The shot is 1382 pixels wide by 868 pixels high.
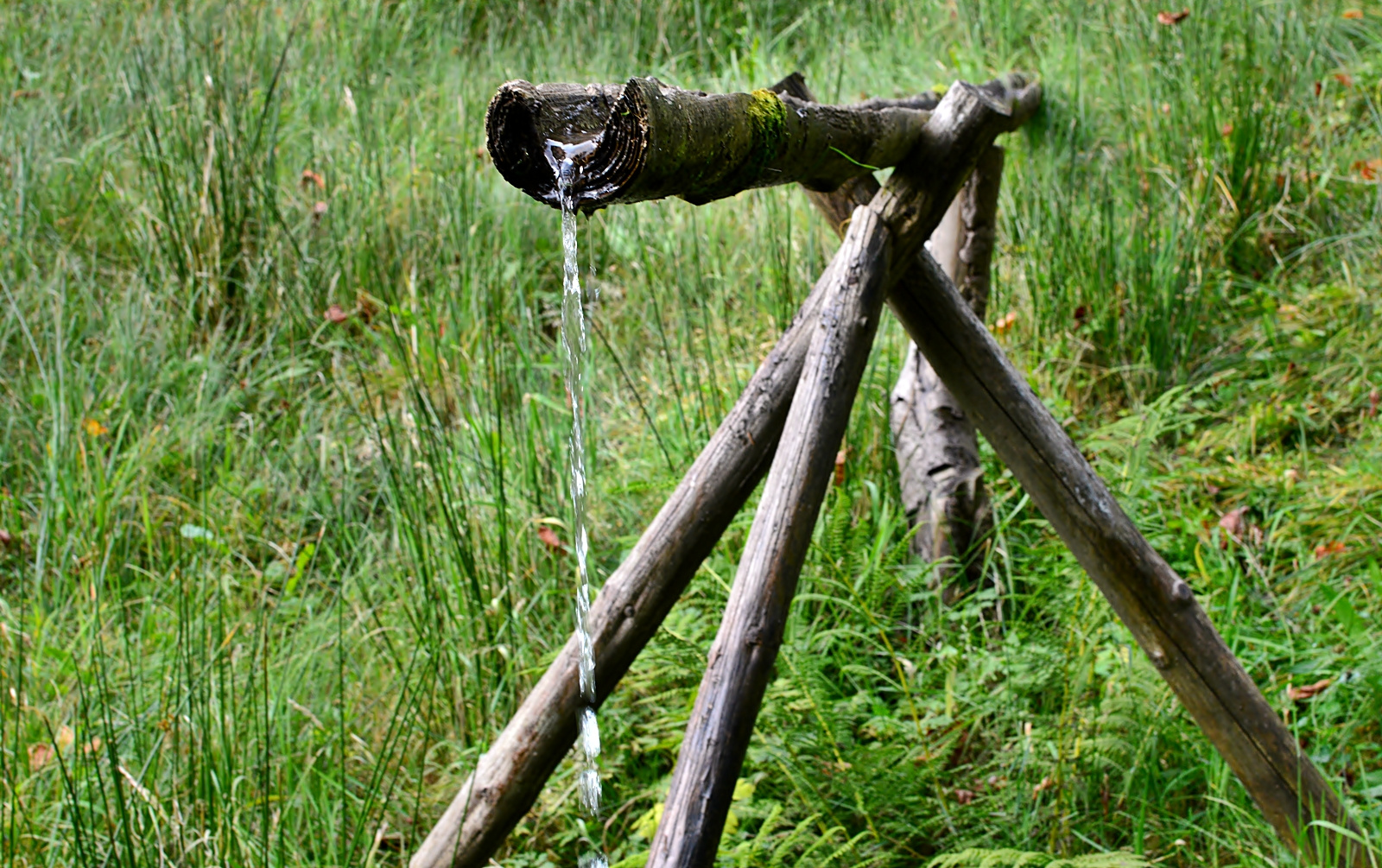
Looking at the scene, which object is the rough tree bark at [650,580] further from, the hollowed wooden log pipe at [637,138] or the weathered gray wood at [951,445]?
the weathered gray wood at [951,445]

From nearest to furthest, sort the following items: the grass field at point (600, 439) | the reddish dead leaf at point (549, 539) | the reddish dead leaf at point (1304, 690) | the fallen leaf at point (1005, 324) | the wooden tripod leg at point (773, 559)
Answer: the wooden tripod leg at point (773, 559), the grass field at point (600, 439), the reddish dead leaf at point (1304, 690), the reddish dead leaf at point (549, 539), the fallen leaf at point (1005, 324)

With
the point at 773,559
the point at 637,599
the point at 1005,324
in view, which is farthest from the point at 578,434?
the point at 1005,324

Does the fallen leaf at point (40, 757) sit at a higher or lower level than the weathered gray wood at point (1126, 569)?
lower

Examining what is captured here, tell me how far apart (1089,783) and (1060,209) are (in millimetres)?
2069

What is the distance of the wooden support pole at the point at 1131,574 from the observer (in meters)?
2.10

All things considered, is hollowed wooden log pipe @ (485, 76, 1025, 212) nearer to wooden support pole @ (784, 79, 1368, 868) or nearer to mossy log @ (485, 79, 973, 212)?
mossy log @ (485, 79, 973, 212)

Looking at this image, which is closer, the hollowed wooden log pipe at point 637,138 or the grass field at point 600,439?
the hollowed wooden log pipe at point 637,138

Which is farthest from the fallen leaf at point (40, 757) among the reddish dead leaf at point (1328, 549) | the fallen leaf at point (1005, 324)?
the reddish dead leaf at point (1328, 549)

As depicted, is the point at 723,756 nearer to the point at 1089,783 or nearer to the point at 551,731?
the point at 551,731

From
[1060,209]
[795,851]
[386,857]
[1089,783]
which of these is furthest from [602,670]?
[1060,209]

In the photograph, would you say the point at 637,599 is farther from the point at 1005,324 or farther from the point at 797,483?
the point at 1005,324

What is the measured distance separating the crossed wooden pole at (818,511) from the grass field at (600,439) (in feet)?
0.67

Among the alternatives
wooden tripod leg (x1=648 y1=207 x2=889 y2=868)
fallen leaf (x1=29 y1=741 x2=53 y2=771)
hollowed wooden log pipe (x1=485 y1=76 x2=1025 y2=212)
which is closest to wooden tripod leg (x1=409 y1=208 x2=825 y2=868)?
wooden tripod leg (x1=648 y1=207 x2=889 y2=868)

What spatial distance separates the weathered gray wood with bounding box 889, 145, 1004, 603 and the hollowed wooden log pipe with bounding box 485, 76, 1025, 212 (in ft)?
5.18
